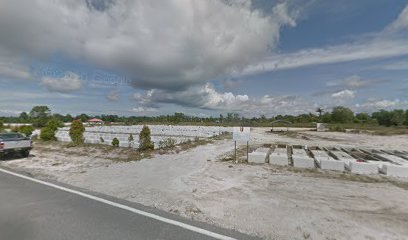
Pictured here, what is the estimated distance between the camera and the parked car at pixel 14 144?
40.9 feet

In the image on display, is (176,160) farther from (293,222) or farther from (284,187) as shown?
(293,222)

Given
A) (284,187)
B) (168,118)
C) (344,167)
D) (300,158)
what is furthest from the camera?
(168,118)

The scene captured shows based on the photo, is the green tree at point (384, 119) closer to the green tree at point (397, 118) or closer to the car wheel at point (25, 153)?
the green tree at point (397, 118)

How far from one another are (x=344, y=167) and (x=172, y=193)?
701cm

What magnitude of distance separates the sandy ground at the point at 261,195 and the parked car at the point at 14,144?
2411 mm

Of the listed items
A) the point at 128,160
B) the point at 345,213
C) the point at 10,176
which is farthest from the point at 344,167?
the point at 10,176

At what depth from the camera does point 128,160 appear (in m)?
12.2

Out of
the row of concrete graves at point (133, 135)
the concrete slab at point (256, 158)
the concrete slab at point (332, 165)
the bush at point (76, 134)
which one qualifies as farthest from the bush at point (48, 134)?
the concrete slab at point (332, 165)

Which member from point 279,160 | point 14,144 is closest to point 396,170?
point 279,160

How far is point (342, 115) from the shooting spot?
83.4 meters

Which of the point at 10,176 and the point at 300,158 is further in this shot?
the point at 300,158

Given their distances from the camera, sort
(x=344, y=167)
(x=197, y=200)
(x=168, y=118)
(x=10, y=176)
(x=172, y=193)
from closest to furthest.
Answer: (x=197, y=200) → (x=172, y=193) → (x=10, y=176) → (x=344, y=167) → (x=168, y=118)

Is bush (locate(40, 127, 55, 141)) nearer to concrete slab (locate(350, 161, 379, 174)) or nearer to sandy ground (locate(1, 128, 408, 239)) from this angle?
sandy ground (locate(1, 128, 408, 239))

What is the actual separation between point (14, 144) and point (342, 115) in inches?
3507
